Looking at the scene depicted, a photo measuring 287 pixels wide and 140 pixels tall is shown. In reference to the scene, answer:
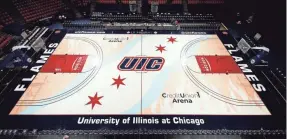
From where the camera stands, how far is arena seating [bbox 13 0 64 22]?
12250 mm

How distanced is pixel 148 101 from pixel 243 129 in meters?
2.51

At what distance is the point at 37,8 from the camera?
13.0 meters

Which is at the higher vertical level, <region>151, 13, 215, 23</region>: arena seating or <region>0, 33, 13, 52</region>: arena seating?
<region>151, 13, 215, 23</region>: arena seating

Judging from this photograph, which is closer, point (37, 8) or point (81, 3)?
point (37, 8)

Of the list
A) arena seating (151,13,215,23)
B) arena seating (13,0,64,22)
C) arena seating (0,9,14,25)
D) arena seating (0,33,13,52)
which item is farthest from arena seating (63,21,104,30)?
arena seating (151,13,215,23)

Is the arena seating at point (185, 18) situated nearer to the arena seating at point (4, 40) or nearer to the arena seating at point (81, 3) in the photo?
the arena seating at point (81, 3)

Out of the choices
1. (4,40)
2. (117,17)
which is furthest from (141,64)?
(4,40)

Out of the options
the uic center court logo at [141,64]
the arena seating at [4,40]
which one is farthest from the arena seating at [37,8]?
the uic center court logo at [141,64]

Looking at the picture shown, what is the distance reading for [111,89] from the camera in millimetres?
6512

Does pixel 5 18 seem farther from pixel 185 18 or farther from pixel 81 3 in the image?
pixel 185 18

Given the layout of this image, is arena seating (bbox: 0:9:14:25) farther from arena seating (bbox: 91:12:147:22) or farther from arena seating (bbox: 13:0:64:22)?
arena seating (bbox: 91:12:147:22)

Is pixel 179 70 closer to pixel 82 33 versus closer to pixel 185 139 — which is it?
pixel 185 139

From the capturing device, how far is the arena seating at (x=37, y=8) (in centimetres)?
1225

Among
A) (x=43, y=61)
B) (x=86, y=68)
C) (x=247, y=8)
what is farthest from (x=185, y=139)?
(x=247, y=8)
